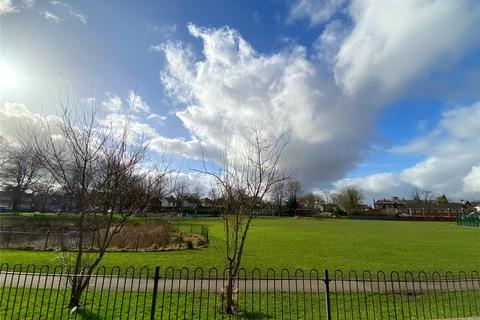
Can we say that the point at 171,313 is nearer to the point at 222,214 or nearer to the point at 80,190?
the point at 222,214

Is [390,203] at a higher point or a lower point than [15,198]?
higher

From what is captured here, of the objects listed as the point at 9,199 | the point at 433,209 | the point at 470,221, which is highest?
the point at 433,209

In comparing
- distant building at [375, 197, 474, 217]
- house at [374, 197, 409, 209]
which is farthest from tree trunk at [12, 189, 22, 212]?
house at [374, 197, 409, 209]

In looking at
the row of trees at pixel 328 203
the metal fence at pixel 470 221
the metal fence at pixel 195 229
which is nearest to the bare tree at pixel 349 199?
the row of trees at pixel 328 203

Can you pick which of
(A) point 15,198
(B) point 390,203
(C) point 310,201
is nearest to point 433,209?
(B) point 390,203

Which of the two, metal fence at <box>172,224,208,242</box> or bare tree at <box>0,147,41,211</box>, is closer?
metal fence at <box>172,224,208,242</box>

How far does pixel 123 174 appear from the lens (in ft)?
26.0

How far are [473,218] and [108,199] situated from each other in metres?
63.9

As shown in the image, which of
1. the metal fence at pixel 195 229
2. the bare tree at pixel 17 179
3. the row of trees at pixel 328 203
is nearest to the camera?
the metal fence at pixel 195 229

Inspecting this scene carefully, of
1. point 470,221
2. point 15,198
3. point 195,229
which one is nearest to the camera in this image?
point 195,229

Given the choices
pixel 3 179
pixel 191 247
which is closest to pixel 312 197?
pixel 3 179

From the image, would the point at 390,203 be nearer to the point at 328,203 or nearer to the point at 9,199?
the point at 328,203

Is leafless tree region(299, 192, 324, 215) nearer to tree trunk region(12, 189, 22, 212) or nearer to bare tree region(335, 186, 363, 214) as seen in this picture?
bare tree region(335, 186, 363, 214)

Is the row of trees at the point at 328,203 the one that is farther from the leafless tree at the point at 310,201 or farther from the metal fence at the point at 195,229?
the metal fence at the point at 195,229
